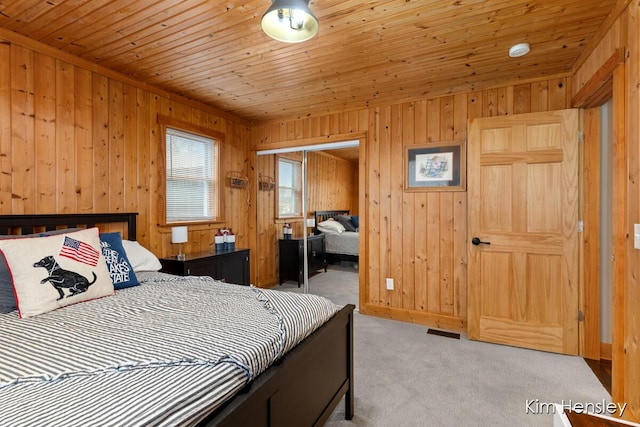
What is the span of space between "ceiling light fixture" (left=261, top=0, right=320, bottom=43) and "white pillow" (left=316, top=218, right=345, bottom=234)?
9.56 feet

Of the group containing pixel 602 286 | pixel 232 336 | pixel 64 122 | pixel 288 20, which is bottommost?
pixel 602 286

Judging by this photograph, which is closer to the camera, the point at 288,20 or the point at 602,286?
the point at 288,20

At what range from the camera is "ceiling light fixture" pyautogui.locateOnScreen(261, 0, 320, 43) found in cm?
173

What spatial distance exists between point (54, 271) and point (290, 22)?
1.85 meters

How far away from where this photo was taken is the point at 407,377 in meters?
2.30

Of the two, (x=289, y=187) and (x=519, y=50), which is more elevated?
(x=519, y=50)

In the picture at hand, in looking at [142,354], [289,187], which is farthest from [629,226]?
[289,187]

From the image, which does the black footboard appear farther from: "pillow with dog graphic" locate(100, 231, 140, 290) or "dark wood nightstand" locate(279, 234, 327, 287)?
"dark wood nightstand" locate(279, 234, 327, 287)

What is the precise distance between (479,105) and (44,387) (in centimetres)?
368

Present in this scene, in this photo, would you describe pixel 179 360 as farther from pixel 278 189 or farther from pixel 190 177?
pixel 278 189

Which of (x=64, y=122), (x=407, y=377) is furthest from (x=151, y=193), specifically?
(x=407, y=377)

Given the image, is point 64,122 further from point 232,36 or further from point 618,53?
point 618,53

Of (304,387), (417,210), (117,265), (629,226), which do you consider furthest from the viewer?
(417,210)

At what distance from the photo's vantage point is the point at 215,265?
131 inches
